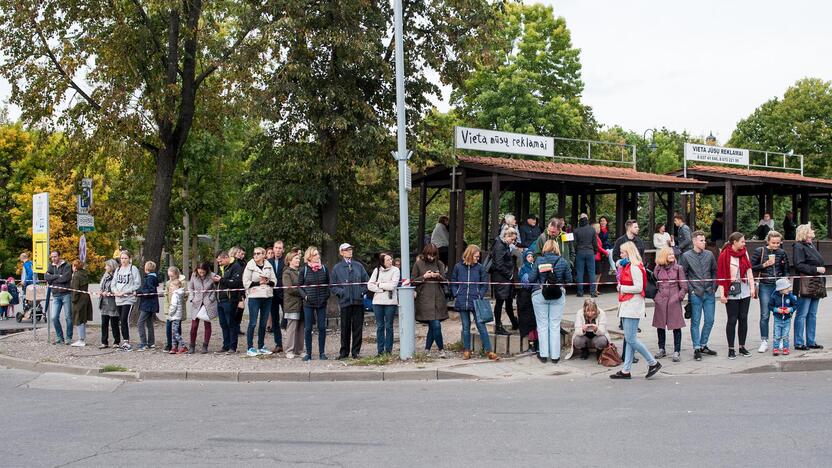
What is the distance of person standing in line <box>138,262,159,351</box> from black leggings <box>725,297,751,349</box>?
9.57m

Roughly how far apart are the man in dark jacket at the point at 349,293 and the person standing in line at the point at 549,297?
107 inches

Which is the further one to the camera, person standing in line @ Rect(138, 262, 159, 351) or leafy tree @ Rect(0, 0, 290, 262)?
leafy tree @ Rect(0, 0, 290, 262)

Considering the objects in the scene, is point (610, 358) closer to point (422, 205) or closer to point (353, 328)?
point (353, 328)

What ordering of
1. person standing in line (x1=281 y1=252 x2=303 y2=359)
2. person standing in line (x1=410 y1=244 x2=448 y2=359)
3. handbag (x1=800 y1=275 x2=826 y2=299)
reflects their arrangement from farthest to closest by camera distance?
person standing in line (x1=281 y1=252 x2=303 y2=359) < person standing in line (x1=410 y1=244 x2=448 y2=359) < handbag (x1=800 y1=275 x2=826 y2=299)

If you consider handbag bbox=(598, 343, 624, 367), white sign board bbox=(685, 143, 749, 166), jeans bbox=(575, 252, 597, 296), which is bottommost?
handbag bbox=(598, 343, 624, 367)

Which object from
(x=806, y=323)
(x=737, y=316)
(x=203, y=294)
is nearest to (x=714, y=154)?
(x=806, y=323)

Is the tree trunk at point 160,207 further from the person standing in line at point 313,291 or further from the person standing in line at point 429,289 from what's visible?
the person standing in line at point 429,289

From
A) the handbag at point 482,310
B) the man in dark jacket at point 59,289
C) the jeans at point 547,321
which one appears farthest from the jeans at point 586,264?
the man in dark jacket at point 59,289

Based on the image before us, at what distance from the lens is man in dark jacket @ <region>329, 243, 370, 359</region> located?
40.5 feet

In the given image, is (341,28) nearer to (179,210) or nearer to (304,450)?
(179,210)

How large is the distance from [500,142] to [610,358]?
8732 millimetres

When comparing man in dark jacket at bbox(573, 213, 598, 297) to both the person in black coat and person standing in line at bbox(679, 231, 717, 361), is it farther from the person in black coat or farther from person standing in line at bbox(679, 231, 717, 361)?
person standing in line at bbox(679, 231, 717, 361)

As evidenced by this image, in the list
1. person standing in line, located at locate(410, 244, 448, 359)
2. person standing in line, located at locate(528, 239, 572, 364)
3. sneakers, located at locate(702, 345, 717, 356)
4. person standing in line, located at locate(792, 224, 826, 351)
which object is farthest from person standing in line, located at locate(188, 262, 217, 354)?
person standing in line, located at locate(792, 224, 826, 351)

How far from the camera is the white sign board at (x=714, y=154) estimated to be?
25266 millimetres
